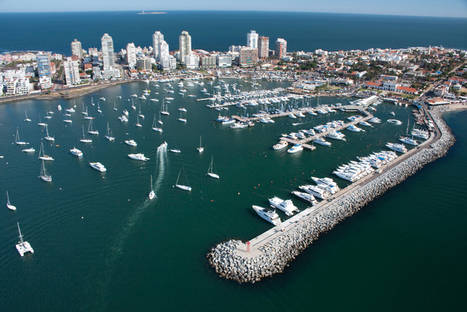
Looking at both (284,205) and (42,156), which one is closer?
(284,205)

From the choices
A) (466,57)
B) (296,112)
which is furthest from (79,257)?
(466,57)

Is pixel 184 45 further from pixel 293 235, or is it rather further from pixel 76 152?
pixel 293 235

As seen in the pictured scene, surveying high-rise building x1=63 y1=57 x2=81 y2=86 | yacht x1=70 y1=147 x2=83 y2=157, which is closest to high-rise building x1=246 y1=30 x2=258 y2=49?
high-rise building x1=63 y1=57 x2=81 y2=86

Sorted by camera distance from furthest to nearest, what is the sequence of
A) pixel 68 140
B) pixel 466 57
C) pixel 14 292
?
pixel 466 57, pixel 68 140, pixel 14 292

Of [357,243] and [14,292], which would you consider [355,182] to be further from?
[14,292]

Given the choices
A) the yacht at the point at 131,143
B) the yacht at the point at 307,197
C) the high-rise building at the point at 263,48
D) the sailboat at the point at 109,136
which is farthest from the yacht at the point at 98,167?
the high-rise building at the point at 263,48

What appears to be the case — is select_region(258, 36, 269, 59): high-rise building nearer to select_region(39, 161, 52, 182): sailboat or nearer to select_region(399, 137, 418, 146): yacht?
select_region(399, 137, 418, 146): yacht

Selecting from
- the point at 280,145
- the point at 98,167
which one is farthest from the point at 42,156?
the point at 280,145
